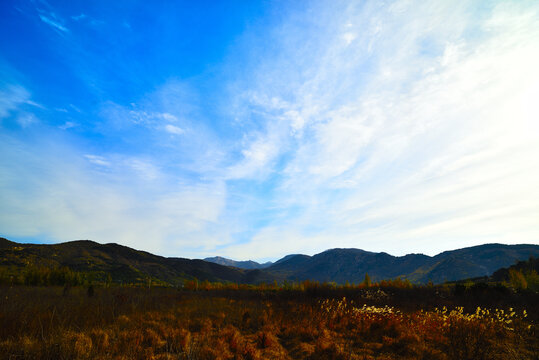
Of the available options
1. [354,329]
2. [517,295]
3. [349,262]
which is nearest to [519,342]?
[354,329]

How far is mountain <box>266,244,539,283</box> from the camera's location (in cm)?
11475

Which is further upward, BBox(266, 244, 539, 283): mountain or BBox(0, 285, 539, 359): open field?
BBox(0, 285, 539, 359): open field

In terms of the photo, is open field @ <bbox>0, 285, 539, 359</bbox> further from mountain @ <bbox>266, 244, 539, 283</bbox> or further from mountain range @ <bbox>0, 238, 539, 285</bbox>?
mountain @ <bbox>266, 244, 539, 283</bbox>

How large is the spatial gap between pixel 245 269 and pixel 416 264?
106156mm

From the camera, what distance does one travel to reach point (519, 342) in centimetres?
785

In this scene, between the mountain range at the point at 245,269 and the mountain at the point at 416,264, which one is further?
the mountain at the point at 416,264

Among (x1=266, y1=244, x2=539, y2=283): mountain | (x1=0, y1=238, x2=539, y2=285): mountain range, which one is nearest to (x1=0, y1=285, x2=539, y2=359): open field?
(x1=0, y1=238, x2=539, y2=285): mountain range

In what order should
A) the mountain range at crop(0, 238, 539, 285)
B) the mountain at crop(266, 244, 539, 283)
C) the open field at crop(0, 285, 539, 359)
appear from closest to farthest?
the open field at crop(0, 285, 539, 359)
the mountain range at crop(0, 238, 539, 285)
the mountain at crop(266, 244, 539, 283)

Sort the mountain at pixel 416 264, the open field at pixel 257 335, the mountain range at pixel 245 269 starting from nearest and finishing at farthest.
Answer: the open field at pixel 257 335
the mountain range at pixel 245 269
the mountain at pixel 416 264

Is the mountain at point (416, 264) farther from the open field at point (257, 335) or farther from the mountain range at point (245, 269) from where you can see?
the open field at point (257, 335)

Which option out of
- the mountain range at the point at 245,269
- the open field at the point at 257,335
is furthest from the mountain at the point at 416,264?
the open field at the point at 257,335

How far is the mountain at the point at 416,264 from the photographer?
4518 inches

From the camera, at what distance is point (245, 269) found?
146 m

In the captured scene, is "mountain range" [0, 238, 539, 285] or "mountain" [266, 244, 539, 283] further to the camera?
"mountain" [266, 244, 539, 283]
